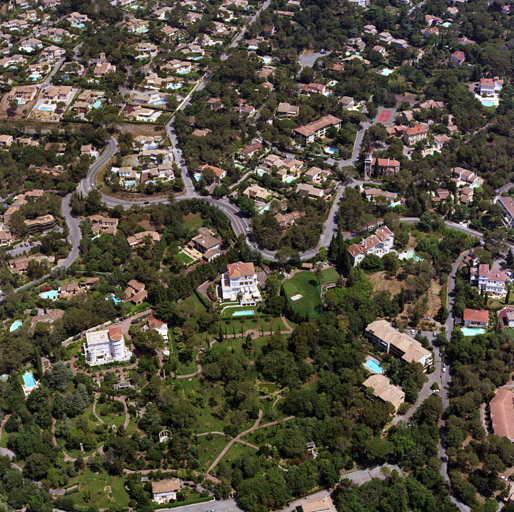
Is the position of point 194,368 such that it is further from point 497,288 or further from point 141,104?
point 141,104

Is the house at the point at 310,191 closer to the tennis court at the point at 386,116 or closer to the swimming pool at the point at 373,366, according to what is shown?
the tennis court at the point at 386,116

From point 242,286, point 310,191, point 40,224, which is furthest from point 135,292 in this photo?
point 310,191

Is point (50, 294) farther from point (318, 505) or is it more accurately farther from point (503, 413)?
point (503, 413)

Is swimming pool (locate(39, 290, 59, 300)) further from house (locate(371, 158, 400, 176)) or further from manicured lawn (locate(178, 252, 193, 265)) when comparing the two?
house (locate(371, 158, 400, 176))

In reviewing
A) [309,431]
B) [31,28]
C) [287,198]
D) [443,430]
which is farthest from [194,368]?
[31,28]

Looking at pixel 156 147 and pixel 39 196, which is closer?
pixel 39 196
